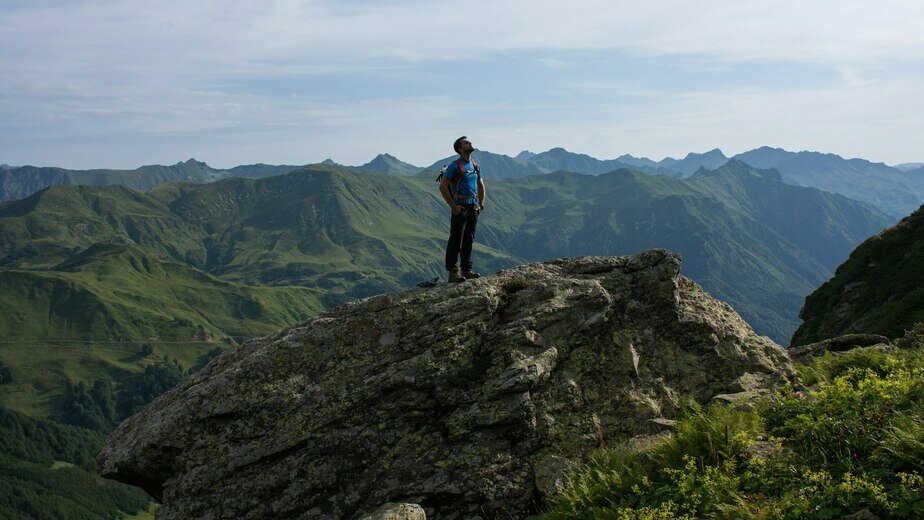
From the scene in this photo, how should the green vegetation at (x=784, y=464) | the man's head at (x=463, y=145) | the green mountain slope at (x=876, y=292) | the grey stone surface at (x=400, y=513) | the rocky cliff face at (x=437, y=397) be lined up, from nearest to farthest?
the green vegetation at (x=784, y=464), the grey stone surface at (x=400, y=513), the rocky cliff face at (x=437, y=397), the man's head at (x=463, y=145), the green mountain slope at (x=876, y=292)

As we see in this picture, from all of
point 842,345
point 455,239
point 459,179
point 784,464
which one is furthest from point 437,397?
point 842,345

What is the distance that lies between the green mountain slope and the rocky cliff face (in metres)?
23.7

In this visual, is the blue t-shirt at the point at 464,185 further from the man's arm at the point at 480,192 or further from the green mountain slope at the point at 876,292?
the green mountain slope at the point at 876,292

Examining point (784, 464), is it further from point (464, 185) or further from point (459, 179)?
point (459, 179)

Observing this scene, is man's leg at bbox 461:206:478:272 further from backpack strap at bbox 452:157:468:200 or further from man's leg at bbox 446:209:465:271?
Answer: backpack strap at bbox 452:157:468:200


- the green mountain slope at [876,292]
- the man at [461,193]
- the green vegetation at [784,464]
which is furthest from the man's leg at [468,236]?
the green mountain slope at [876,292]

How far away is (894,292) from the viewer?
136 ft

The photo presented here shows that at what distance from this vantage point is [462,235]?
65.9 ft

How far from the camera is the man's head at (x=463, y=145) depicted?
19.3 metres

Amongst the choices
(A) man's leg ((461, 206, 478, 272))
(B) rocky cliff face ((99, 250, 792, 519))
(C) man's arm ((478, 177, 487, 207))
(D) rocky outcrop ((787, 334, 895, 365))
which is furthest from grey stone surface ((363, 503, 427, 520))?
(D) rocky outcrop ((787, 334, 895, 365))

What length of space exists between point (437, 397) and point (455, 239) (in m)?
5.82

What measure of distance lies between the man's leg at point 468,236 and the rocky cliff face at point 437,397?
2171mm

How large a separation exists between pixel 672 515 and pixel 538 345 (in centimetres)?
738

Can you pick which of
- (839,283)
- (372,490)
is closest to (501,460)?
(372,490)
